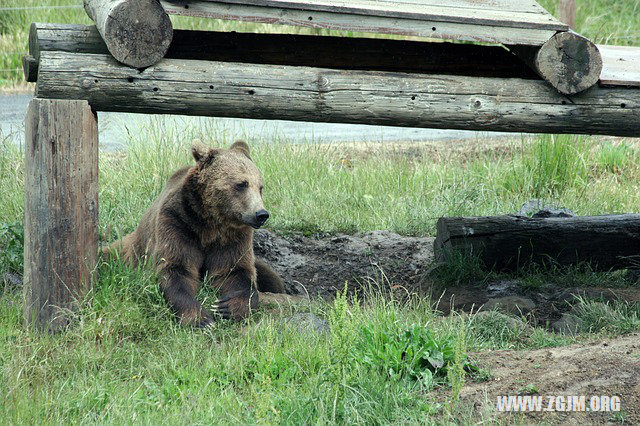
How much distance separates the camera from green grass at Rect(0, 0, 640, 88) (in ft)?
48.3

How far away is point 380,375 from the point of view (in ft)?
13.4

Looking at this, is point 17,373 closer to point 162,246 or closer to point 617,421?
point 162,246

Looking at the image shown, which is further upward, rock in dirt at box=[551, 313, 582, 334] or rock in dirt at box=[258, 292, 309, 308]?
rock in dirt at box=[551, 313, 582, 334]

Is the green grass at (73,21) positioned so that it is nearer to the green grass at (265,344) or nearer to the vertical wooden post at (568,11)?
the vertical wooden post at (568,11)

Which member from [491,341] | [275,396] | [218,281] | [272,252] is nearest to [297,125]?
[272,252]

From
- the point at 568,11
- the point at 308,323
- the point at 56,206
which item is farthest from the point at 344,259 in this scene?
the point at 568,11

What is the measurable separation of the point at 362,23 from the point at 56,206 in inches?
83.3

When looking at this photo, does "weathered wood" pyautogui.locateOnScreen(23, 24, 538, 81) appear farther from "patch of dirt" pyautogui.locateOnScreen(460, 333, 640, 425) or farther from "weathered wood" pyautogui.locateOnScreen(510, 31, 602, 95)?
"patch of dirt" pyautogui.locateOnScreen(460, 333, 640, 425)

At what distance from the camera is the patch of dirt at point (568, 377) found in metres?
3.63

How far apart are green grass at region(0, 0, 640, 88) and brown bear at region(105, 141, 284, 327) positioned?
9.29 m

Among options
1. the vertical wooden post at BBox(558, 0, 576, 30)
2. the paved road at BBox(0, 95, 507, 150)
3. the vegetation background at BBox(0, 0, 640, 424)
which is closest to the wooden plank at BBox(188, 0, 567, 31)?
the vegetation background at BBox(0, 0, 640, 424)

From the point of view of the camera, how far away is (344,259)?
7188mm

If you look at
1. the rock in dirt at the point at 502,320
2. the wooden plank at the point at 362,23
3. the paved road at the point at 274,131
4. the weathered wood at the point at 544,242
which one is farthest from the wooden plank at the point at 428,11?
the paved road at the point at 274,131

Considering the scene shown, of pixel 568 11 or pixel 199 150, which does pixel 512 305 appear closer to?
pixel 199 150
